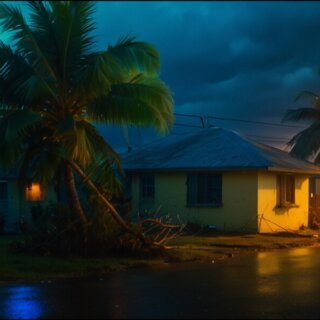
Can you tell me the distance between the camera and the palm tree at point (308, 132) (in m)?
33.4

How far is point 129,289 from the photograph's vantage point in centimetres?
1212

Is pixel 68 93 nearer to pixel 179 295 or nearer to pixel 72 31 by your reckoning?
pixel 72 31

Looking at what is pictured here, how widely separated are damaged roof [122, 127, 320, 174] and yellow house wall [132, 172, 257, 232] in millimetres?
631

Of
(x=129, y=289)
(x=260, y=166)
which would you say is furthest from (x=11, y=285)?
(x=260, y=166)

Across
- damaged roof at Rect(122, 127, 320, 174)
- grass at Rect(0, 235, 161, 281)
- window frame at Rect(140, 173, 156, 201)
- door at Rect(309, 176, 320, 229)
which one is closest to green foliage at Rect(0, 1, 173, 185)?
grass at Rect(0, 235, 161, 281)

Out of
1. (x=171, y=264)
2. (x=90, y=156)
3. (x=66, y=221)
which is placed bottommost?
(x=171, y=264)

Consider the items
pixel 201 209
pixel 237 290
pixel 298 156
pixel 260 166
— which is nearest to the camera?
pixel 237 290

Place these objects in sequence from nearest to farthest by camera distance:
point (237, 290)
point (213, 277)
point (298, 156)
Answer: point (237, 290), point (213, 277), point (298, 156)

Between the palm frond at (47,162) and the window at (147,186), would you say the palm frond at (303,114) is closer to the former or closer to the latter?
the window at (147,186)

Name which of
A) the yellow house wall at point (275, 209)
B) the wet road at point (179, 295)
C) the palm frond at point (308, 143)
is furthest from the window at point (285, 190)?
the wet road at point (179, 295)

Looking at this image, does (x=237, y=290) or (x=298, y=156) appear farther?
(x=298, y=156)

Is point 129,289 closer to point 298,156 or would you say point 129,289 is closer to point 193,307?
point 193,307

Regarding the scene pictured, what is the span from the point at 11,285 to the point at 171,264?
491 centimetres

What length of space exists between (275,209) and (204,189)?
314cm
